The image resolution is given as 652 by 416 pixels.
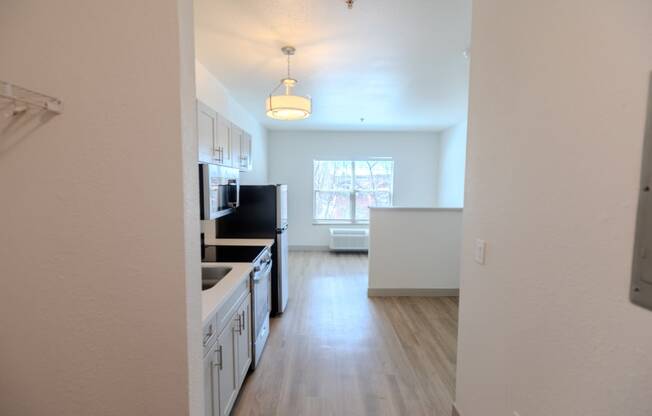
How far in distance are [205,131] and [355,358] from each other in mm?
2242

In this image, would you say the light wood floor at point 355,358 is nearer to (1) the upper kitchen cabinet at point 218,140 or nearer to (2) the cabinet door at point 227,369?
(2) the cabinet door at point 227,369

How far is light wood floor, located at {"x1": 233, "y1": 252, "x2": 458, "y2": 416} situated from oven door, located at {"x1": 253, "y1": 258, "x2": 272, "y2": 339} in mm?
313

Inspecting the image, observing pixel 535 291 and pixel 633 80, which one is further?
pixel 535 291

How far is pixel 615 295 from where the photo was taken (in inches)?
32.5

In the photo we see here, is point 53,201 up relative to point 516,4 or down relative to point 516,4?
down

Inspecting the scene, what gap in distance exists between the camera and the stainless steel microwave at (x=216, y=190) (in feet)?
7.03

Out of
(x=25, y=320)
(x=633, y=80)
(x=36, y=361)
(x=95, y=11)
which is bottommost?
(x=36, y=361)

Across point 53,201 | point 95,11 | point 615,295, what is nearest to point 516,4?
point 615,295

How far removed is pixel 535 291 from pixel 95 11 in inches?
69.4

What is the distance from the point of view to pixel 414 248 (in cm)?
416

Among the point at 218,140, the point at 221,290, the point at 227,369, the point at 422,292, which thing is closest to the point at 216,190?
the point at 218,140

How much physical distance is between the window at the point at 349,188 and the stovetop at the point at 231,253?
13.6ft

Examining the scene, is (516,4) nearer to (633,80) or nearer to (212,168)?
(633,80)

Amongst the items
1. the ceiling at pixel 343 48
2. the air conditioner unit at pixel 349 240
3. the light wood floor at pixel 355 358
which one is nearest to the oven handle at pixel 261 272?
the light wood floor at pixel 355 358
